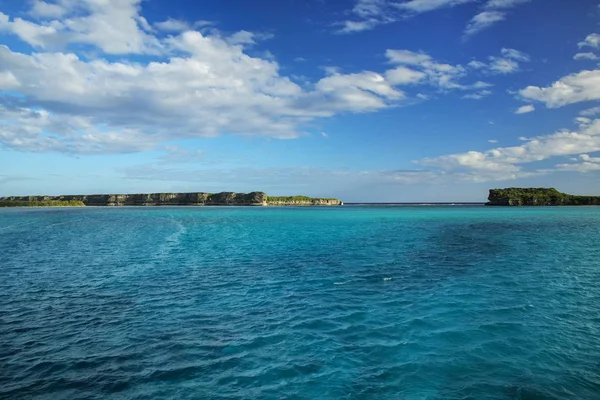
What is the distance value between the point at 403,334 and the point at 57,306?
13.4 metres

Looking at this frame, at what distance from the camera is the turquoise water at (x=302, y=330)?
8914mm

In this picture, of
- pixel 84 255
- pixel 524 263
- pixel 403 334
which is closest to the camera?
pixel 403 334

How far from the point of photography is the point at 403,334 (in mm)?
12117

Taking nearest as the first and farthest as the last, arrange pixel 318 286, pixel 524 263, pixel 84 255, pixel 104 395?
pixel 104 395 < pixel 318 286 < pixel 524 263 < pixel 84 255

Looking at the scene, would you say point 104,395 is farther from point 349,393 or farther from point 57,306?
point 57,306

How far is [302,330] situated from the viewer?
1255 centimetres

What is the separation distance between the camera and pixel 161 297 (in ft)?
55.0

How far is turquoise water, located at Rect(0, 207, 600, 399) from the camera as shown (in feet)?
29.2

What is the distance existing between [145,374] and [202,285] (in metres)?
9.99

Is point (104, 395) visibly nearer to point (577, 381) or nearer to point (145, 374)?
point (145, 374)

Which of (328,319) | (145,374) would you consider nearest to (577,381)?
(328,319)

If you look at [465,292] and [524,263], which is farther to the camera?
[524,263]

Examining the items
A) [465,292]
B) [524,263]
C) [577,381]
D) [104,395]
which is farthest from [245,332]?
[524,263]

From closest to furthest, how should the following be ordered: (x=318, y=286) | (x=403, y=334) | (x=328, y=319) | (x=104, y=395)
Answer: (x=104, y=395) → (x=403, y=334) → (x=328, y=319) → (x=318, y=286)
